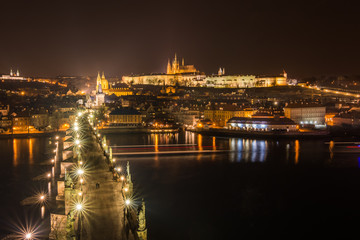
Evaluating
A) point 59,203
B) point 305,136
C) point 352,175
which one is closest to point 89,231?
point 59,203

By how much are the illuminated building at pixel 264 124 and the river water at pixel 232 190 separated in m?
5.44

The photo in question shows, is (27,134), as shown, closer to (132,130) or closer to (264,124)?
(132,130)

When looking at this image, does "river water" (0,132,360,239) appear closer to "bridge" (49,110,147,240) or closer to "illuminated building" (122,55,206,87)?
"bridge" (49,110,147,240)

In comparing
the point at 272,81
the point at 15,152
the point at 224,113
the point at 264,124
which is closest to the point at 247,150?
A: the point at 264,124

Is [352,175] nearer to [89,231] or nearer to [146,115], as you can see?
[89,231]

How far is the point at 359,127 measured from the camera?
19.8 m

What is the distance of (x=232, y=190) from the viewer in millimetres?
7871

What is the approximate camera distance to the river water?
18.7 ft

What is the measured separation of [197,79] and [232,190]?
41.4 meters

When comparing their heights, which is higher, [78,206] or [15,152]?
[78,206]

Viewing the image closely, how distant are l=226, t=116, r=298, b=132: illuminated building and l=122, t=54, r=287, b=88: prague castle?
964 inches

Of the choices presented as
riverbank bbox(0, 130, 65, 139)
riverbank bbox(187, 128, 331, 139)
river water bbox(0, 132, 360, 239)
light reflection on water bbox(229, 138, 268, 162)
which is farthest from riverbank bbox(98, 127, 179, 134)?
river water bbox(0, 132, 360, 239)

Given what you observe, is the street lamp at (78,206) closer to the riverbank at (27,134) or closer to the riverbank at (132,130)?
the riverbank at (27,134)

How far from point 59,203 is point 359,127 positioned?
19890 mm
